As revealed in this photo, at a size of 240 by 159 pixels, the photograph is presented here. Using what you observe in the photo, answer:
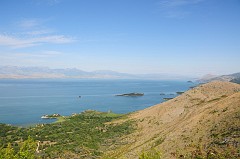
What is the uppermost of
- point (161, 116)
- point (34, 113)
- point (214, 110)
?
point (214, 110)

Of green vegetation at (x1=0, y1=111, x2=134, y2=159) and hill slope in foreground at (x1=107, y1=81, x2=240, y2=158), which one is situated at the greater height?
hill slope in foreground at (x1=107, y1=81, x2=240, y2=158)

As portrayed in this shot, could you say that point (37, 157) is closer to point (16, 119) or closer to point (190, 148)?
point (190, 148)

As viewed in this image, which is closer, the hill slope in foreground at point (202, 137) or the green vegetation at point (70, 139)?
the hill slope in foreground at point (202, 137)

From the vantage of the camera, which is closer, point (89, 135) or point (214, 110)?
point (214, 110)

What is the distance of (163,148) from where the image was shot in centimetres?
3853

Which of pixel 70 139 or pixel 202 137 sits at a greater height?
pixel 202 137

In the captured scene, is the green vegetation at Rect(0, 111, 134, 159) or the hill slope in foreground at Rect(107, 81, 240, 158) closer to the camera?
the hill slope in foreground at Rect(107, 81, 240, 158)

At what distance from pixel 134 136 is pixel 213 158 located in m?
30.3

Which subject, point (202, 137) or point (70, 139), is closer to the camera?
point (202, 137)

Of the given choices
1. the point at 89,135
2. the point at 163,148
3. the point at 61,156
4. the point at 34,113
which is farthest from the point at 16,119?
the point at 163,148

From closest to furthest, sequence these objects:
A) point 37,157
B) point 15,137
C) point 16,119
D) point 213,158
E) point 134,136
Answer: point 213,158, point 37,157, point 134,136, point 15,137, point 16,119

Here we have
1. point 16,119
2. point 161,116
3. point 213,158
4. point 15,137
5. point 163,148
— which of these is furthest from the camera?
point 16,119

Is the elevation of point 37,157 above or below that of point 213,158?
below

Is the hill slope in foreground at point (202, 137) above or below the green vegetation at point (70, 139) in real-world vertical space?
above
